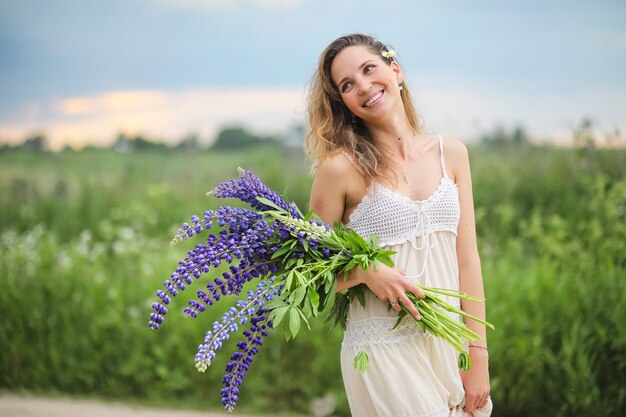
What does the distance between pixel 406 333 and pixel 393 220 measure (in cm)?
39

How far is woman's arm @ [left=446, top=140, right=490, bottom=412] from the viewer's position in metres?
2.71

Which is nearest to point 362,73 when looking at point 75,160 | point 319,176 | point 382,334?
point 319,176

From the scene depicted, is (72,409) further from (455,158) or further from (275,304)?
(455,158)

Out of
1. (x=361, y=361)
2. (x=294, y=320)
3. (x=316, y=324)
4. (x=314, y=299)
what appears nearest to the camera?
(x=294, y=320)

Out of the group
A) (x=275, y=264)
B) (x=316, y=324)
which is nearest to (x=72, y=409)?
(x=316, y=324)

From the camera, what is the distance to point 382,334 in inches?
102

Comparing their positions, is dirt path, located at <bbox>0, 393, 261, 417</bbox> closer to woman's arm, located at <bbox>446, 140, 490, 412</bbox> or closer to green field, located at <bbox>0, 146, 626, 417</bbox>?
green field, located at <bbox>0, 146, 626, 417</bbox>

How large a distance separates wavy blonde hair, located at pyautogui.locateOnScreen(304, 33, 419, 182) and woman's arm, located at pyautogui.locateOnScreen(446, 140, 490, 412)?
0.26 meters

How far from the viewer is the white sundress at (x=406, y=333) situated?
101 inches

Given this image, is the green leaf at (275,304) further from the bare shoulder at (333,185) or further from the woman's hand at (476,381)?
the woman's hand at (476,381)

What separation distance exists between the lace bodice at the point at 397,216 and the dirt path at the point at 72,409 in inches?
127

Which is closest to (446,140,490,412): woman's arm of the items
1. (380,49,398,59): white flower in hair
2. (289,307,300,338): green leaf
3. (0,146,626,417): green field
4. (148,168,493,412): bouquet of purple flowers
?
(148,168,493,412): bouquet of purple flowers

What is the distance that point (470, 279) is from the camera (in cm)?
277

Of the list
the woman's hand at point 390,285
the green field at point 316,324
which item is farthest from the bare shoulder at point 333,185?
the green field at point 316,324
